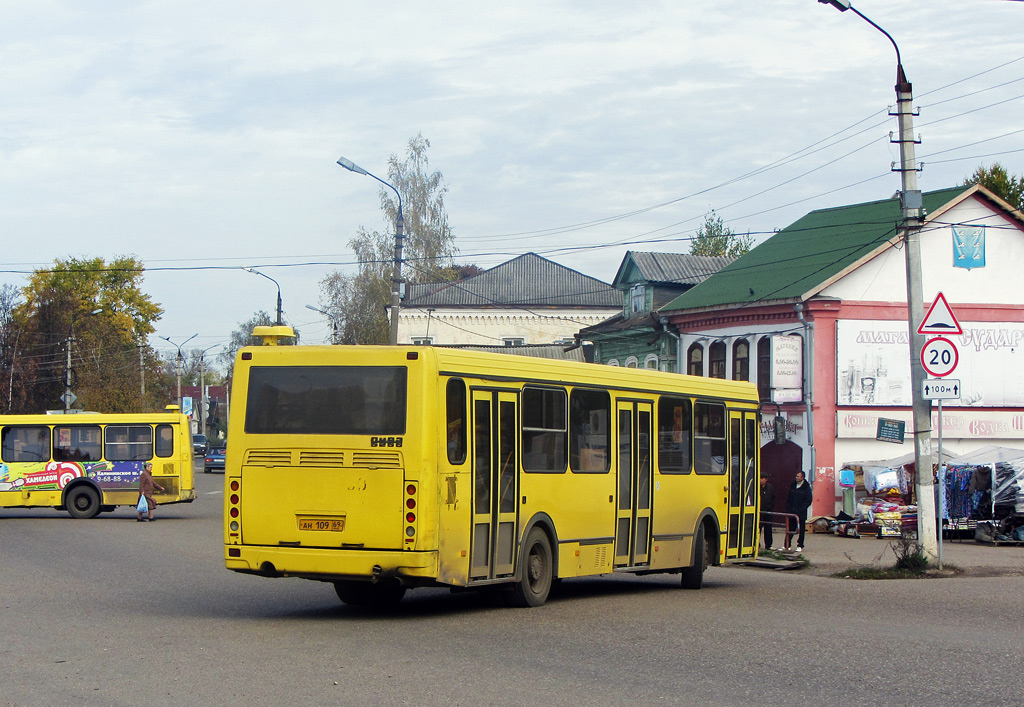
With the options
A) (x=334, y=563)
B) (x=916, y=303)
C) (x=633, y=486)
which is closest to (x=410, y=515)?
(x=334, y=563)

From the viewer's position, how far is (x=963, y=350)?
36125 mm

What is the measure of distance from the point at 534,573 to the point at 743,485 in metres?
5.53

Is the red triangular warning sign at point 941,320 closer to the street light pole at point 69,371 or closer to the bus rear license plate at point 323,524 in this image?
the bus rear license plate at point 323,524

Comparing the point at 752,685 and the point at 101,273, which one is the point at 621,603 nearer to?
the point at 752,685

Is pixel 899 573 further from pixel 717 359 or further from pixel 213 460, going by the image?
pixel 213 460

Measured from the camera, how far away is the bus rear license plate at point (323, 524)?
12148mm

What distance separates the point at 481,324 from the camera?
74000mm

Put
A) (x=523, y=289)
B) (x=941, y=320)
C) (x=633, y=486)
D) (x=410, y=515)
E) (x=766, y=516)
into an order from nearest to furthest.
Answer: (x=410, y=515) < (x=633, y=486) < (x=941, y=320) < (x=766, y=516) < (x=523, y=289)

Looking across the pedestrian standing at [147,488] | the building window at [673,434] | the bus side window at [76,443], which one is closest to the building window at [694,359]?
the pedestrian standing at [147,488]

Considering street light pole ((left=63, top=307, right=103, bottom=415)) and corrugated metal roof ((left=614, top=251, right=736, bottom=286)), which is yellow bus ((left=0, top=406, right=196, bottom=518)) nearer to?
corrugated metal roof ((left=614, top=251, right=736, bottom=286))

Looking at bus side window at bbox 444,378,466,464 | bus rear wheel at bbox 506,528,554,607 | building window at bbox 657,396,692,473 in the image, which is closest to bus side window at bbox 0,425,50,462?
building window at bbox 657,396,692,473

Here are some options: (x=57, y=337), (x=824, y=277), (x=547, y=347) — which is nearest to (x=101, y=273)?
(x=57, y=337)

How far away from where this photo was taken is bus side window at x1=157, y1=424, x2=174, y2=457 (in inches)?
1325

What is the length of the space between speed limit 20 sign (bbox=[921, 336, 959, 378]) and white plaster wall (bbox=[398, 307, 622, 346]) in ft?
178
